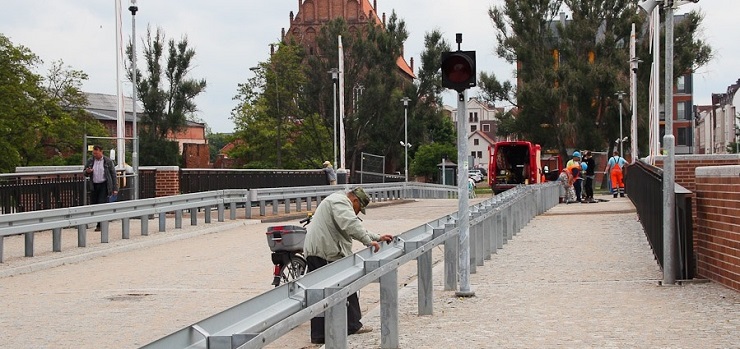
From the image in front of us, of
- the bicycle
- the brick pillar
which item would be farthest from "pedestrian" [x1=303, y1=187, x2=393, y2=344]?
the brick pillar

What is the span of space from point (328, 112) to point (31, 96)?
70.7ft

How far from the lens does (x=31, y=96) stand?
76875mm

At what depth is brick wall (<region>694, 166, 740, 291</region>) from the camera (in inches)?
464

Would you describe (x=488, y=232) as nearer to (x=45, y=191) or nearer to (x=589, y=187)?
(x=45, y=191)

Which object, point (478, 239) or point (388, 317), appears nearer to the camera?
point (388, 317)

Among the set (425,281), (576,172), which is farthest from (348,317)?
(576,172)

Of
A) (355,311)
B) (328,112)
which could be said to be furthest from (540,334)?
(328,112)

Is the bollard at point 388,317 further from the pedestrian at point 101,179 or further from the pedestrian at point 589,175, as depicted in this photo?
the pedestrian at point 589,175

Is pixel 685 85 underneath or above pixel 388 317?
above

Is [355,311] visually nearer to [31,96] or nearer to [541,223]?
[541,223]

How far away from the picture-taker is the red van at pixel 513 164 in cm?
5191

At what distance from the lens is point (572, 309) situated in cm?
1120

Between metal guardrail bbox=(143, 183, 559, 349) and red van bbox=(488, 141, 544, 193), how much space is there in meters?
36.3

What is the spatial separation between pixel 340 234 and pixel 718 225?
4.65 meters
